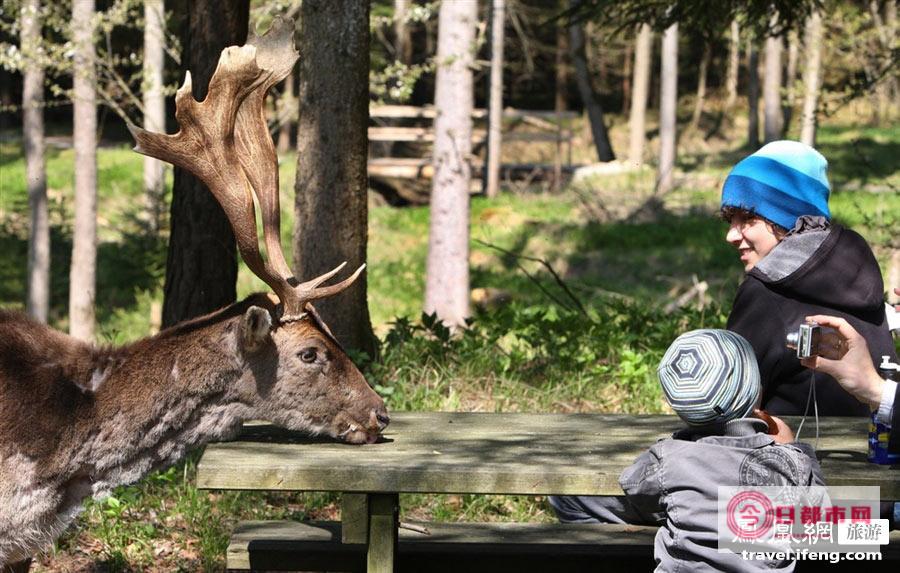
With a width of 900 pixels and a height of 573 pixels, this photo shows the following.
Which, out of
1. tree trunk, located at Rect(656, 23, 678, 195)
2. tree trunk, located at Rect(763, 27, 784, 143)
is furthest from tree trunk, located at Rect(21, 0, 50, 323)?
tree trunk, located at Rect(763, 27, 784, 143)

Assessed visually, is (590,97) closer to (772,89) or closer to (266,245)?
(772,89)

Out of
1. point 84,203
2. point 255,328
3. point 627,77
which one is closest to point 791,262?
point 255,328

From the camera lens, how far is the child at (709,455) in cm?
322

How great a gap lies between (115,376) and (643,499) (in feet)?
6.26

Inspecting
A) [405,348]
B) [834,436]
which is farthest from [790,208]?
[405,348]

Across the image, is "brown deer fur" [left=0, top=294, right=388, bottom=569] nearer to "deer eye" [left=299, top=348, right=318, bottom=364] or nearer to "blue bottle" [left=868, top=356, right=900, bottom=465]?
"deer eye" [left=299, top=348, right=318, bottom=364]

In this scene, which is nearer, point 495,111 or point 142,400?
point 142,400

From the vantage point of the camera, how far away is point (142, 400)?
414cm

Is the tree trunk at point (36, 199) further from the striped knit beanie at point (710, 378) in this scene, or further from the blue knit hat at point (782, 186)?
the striped knit beanie at point (710, 378)

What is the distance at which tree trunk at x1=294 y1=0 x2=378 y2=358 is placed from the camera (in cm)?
683

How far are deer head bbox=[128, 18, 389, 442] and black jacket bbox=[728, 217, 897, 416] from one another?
52.5 inches

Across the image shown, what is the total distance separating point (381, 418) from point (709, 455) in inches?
51.3

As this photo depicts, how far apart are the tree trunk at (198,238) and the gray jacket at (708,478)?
14.8 feet

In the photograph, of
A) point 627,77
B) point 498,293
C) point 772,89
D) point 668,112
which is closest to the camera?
point 498,293
